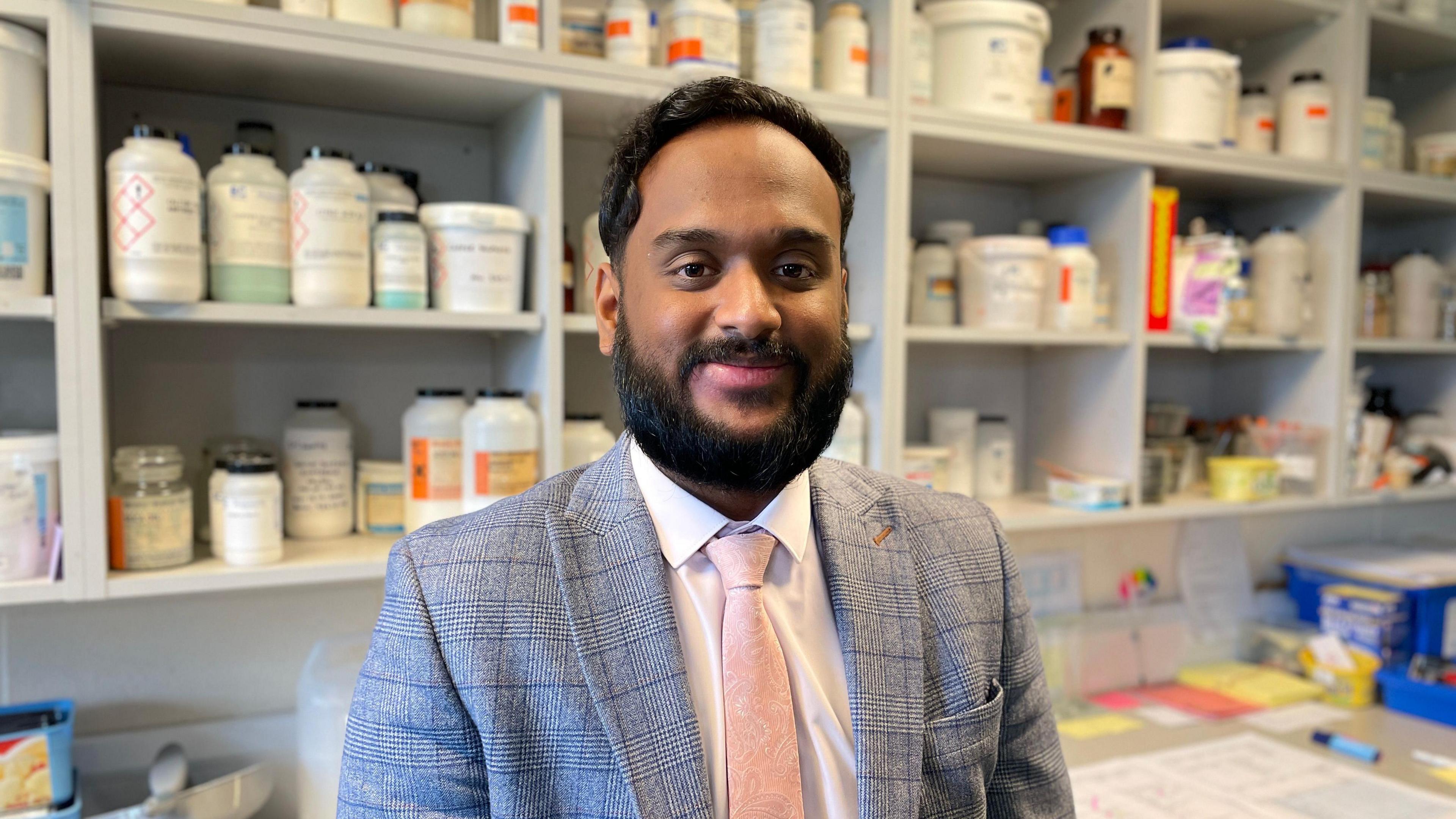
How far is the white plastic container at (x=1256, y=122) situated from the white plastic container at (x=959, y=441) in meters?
0.86

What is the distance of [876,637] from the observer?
83 cm

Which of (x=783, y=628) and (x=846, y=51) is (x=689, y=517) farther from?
(x=846, y=51)

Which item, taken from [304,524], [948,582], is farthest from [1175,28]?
[304,524]

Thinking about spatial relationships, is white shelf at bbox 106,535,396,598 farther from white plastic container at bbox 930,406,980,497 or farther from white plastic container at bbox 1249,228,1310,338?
white plastic container at bbox 1249,228,1310,338

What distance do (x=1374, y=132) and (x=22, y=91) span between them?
250cm

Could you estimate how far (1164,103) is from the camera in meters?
1.79

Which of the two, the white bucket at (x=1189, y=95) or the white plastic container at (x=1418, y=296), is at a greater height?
the white bucket at (x=1189, y=95)

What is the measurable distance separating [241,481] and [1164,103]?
5.76 feet

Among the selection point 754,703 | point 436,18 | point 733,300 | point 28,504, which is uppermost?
point 436,18

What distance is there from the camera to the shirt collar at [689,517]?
83 cm

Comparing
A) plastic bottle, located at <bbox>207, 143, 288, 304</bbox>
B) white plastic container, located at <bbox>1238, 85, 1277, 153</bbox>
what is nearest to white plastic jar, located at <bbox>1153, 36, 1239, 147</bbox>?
white plastic container, located at <bbox>1238, 85, 1277, 153</bbox>

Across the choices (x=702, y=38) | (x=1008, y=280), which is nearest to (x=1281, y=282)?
(x=1008, y=280)

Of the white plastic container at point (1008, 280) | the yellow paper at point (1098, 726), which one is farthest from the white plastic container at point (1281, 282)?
the yellow paper at point (1098, 726)

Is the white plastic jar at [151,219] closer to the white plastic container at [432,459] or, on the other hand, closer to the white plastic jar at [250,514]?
the white plastic jar at [250,514]
